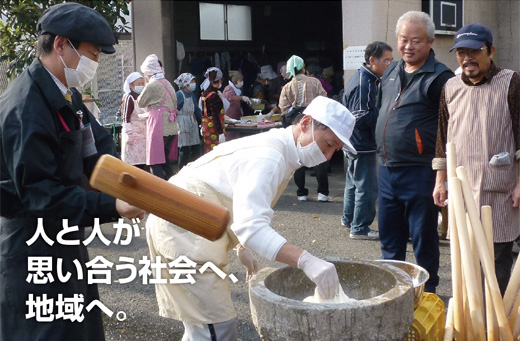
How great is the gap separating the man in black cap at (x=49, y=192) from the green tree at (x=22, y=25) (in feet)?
26.0

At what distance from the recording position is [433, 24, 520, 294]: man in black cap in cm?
404

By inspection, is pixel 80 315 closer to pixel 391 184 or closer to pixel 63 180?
pixel 63 180

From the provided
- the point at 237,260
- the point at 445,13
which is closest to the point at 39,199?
the point at 237,260

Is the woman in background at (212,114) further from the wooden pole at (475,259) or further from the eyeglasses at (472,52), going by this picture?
the wooden pole at (475,259)

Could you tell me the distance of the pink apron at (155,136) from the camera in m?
9.20

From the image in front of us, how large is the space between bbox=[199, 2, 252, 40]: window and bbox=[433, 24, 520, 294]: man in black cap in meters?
12.3

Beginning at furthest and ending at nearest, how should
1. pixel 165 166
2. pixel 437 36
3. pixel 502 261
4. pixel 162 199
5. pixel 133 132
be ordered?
pixel 437 36 < pixel 165 166 < pixel 133 132 < pixel 502 261 < pixel 162 199

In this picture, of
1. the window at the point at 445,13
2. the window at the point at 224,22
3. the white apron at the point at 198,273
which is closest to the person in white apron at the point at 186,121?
the window at the point at 445,13

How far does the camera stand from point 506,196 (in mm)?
4109

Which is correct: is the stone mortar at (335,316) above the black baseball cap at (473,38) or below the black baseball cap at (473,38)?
below

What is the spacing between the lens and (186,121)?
9922 mm

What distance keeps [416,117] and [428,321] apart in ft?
5.93

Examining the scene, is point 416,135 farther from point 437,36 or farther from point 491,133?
point 437,36

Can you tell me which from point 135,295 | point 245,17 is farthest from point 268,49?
point 135,295
